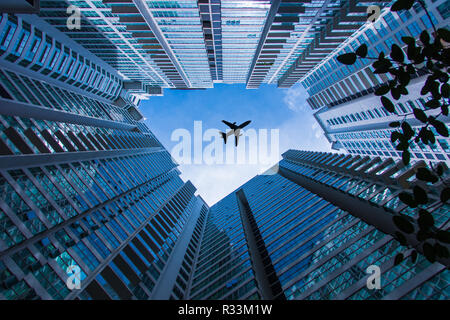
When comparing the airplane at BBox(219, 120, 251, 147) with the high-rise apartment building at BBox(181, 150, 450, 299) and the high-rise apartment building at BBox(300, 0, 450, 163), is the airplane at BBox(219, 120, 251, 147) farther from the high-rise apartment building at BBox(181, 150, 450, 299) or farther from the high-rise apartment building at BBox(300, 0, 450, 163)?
the high-rise apartment building at BBox(300, 0, 450, 163)

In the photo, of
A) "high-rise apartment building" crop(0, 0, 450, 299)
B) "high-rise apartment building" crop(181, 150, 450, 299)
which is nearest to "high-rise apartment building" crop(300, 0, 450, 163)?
"high-rise apartment building" crop(0, 0, 450, 299)

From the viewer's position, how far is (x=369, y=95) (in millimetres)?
62125

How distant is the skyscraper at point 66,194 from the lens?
21.2 meters

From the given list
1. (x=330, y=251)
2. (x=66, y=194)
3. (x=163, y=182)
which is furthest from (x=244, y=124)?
(x=163, y=182)

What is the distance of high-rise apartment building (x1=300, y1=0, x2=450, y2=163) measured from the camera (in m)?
44.8

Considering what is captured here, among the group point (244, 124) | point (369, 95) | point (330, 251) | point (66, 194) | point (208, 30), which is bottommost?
point (330, 251)

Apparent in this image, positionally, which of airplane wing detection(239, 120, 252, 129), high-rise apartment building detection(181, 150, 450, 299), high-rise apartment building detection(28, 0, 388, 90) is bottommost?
Answer: high-rise apartment building detection(181, 150, 450, 299)

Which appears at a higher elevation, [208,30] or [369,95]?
[208,30]

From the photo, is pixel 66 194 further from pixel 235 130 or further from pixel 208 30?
pixel 208 30

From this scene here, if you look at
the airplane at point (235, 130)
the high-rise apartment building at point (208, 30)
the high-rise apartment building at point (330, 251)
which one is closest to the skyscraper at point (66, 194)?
the high-rise apartment building at point (208, 30)

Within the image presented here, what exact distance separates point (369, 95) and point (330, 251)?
5681cm

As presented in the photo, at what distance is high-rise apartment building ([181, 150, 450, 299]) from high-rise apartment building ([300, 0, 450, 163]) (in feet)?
51.0

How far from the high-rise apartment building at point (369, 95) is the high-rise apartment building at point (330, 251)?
Result: 1555 cm
